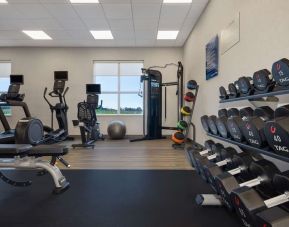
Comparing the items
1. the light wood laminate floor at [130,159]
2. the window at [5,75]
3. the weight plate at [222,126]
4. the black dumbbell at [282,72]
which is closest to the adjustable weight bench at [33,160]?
the light wood laminate floor at [130,159]

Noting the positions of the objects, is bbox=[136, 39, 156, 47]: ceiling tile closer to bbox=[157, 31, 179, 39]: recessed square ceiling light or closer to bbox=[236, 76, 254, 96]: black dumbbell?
bbox=[157, 31, 179, 39]: recessed square ceiling light

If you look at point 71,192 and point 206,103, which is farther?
point 206,103

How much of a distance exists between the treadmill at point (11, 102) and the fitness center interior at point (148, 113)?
0.10ft

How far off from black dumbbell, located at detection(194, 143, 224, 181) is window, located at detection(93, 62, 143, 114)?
5.36 m

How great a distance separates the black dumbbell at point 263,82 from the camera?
1.71 metres

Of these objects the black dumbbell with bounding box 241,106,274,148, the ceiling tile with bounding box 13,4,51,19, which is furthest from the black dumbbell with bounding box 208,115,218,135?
the ceiling tile with bounding box 13,4,51,19

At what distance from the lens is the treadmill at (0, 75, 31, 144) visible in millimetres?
4184

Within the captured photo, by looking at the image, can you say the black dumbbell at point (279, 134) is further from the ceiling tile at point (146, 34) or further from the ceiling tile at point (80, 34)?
the ceiling tile at point (80, 34)

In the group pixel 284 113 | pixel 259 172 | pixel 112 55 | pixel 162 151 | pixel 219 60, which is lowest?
pixel 162 151

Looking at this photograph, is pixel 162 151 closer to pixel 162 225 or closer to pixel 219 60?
pixel 219 60

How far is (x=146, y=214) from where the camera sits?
195 centimetres

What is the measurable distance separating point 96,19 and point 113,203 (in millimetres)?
4221

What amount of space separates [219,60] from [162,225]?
2.84m

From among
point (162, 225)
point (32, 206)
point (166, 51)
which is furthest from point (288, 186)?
point (166, 51)
